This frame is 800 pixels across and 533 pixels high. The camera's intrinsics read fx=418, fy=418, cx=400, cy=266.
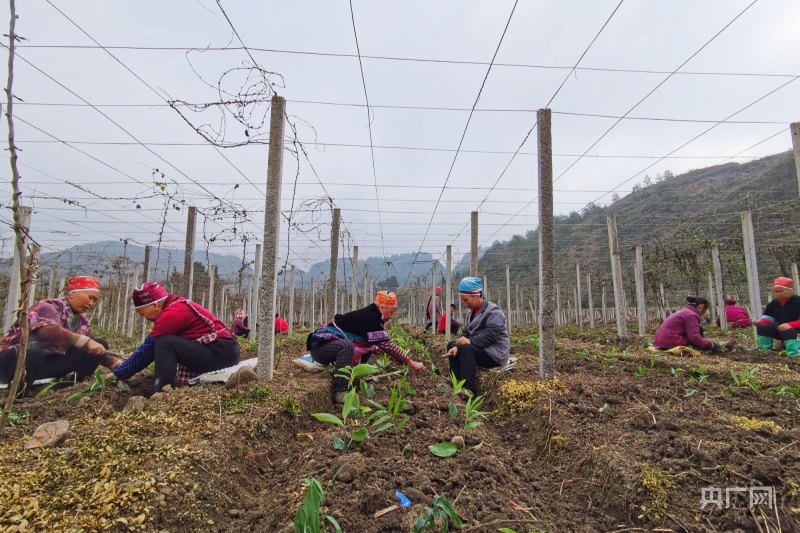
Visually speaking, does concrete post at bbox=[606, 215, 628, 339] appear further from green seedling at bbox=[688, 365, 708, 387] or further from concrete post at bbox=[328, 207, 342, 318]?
concrete post at bbox=[328, 207, 342, 318]

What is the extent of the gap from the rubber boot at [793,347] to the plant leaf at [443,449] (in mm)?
7406

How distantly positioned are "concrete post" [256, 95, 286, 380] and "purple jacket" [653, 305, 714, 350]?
649 centimetres

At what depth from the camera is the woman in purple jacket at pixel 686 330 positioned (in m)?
6.88

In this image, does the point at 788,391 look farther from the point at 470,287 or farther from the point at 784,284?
the point at 784,284

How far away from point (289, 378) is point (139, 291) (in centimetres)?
183

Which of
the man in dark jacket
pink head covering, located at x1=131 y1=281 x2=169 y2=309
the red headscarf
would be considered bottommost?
the man in dark jacket

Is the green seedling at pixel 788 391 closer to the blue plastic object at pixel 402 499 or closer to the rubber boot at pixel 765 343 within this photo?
the blue plastic object at pixel 402 499

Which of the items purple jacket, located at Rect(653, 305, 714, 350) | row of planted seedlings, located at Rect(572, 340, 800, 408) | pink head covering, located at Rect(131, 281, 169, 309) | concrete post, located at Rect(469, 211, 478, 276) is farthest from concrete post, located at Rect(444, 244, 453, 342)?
pink head covering, located at Rect(131, 281, 169, 309)

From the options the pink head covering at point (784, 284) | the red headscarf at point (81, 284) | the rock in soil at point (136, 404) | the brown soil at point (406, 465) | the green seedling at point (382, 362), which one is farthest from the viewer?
the pink head covering at point (784, 284)

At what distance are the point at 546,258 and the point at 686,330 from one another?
4039 millimetres

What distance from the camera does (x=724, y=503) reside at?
6.72 ft

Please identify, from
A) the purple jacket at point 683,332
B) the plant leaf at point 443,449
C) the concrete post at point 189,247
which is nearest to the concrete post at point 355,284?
the concrete post at point 189,247

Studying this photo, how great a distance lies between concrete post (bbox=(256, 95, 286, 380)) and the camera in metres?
4.52

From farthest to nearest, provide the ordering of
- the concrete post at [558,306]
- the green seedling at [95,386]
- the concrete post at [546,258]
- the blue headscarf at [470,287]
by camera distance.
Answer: the concrete post at [558,306] → the blue headscarf at [470,287] → the concrete post at [546,258] → the green seedling at [95,386]
